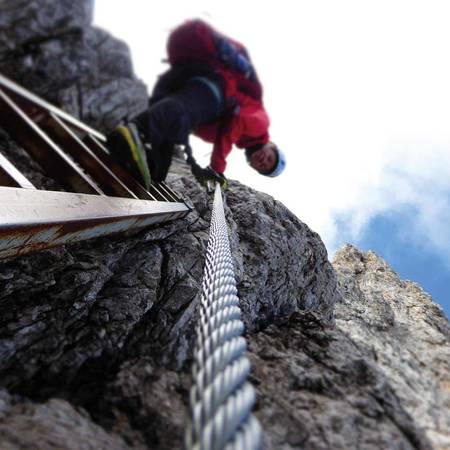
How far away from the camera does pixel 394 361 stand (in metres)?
2.35

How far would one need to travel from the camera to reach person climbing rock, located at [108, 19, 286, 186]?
3.37m

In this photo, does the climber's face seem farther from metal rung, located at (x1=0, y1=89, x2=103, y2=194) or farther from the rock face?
metal rung, located at (x1=0, y1=89, x2=103, y2=194)

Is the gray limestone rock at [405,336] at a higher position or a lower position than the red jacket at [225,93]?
lower


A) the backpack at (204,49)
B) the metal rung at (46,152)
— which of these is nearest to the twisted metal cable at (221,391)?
the metal rung at (46,152)

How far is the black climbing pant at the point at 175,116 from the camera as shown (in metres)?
3.35

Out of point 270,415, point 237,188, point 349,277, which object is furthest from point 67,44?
point 270,415

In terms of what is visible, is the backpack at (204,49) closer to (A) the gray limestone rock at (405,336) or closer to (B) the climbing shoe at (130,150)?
(B) the climbing shoe at (130,150)

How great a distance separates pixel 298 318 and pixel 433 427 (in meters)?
1.11

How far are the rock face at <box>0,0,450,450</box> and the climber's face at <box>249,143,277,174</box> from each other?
849 mm

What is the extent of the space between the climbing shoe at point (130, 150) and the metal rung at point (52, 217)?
788mm

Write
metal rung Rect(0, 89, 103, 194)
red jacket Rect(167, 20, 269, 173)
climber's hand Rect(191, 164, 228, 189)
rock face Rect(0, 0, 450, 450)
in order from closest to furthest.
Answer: rock face Rect(0, 0, 450, 450)
metal rung Rect(0, 89, 103, 194)
red jacket Rect(167, 20, 269, 173)
climber's hand Rect(191, 164, 228, 189)

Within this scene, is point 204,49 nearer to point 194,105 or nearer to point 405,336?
point 194,105


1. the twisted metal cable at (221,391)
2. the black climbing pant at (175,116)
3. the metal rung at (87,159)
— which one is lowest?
the twisted metal cable at (221,391)

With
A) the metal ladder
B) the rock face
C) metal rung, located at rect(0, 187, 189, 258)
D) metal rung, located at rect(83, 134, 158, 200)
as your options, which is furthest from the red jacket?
metal rung, located at rect(0, 187, 189, 258)
